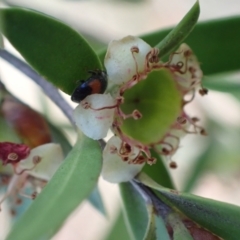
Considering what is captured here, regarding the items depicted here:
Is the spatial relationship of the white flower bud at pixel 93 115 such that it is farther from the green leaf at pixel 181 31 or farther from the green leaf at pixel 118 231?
the green leaf at pixel 118 231

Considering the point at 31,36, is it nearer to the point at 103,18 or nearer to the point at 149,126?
the point at 149,126

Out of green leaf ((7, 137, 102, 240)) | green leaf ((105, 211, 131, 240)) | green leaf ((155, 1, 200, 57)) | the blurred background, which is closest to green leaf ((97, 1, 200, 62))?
green leaf ((155, 1, 200, 57))

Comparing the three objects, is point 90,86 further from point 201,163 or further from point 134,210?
point 201,163

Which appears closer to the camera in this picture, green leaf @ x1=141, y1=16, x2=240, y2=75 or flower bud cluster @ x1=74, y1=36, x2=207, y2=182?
flower bud cluster @ x1=74, y1=36, x2=207, y2=182

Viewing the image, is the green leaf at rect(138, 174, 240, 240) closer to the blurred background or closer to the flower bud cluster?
the flower bud cluster

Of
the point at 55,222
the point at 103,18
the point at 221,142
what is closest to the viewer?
the point at 55,222

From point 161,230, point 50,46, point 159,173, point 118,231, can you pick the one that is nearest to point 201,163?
point 118,231

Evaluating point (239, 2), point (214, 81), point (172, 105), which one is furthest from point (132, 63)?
point (239, 2)
